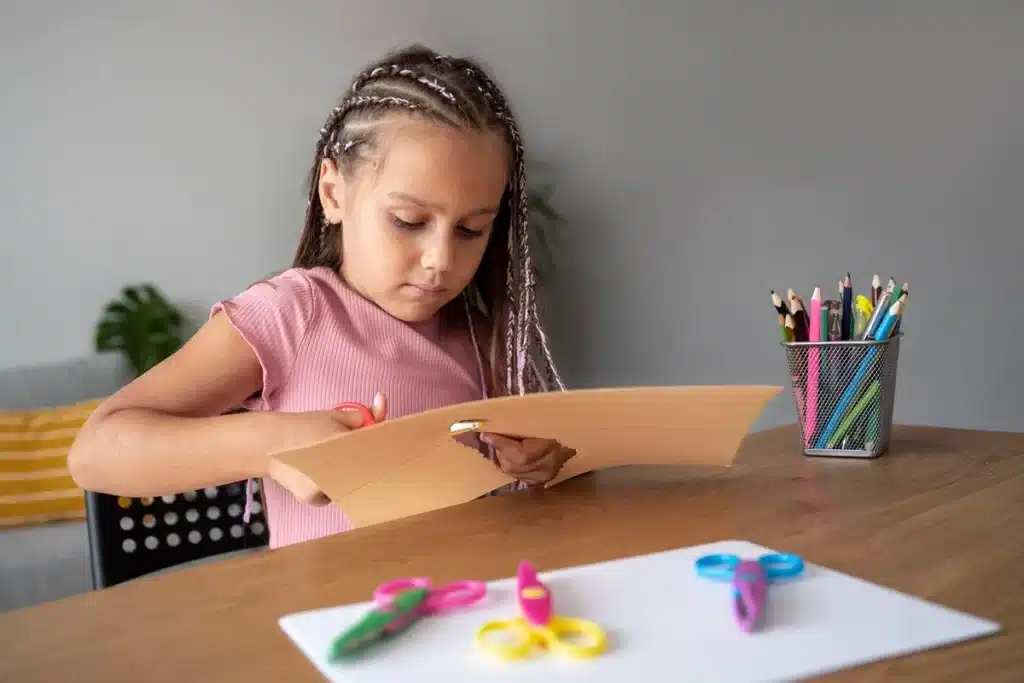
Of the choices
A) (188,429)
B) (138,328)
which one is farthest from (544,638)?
(138,328)

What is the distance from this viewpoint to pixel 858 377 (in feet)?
2.70

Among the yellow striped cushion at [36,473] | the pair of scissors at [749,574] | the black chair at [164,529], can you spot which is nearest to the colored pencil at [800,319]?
the pair of scissors at [749,574]

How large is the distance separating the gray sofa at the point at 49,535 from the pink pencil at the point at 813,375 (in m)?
1.15

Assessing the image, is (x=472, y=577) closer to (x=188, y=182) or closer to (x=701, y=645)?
(x=701, y=645)

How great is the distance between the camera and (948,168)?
1.95 metres

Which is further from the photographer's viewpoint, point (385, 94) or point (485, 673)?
point (385, 94)

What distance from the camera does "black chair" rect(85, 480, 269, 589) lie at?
30.3 inches

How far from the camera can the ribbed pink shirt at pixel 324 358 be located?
86cm

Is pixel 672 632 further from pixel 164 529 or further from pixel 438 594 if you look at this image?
pixel 164 529

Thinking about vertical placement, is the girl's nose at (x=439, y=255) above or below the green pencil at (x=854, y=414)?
above

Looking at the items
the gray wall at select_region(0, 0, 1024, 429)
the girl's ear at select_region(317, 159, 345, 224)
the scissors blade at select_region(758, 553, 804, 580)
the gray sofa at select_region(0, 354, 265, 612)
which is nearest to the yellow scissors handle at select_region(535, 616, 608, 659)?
the scissors blade at select_region(758, 553, 804, 580)

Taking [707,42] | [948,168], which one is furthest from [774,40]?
[948,168]

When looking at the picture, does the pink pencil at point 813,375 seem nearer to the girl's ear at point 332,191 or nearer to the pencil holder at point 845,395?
the pencil holder at point 845,395

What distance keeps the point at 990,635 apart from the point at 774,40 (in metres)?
1.94
